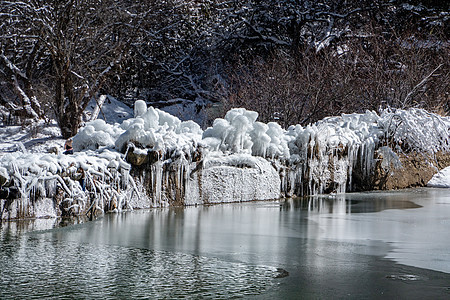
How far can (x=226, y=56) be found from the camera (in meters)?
28.7

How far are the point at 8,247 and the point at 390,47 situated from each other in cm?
1936

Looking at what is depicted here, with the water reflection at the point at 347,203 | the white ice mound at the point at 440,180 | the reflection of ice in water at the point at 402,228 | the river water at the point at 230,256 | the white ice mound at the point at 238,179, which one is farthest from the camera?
the white ice mound at the point at 440,180

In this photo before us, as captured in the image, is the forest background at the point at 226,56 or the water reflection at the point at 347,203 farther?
the forest background at the point at 226,56

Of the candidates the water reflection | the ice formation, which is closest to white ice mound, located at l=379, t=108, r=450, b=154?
the ice formation

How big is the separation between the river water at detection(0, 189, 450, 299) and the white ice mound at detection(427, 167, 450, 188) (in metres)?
6.12

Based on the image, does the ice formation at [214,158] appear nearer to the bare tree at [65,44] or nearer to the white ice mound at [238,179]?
the white ice mound at [238,179]

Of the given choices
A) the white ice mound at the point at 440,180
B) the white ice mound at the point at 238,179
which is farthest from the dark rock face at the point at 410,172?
the white ice mound at the point at 238,179

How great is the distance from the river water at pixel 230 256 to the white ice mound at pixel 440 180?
20.1 feet

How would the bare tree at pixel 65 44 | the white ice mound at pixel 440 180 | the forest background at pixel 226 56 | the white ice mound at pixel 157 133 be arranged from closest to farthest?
the white ice mound at pixel 157 133 → the white ice mound at pixel 440 180 → the bare tree at pixel 65 44 → the forest background at pixel 226 56

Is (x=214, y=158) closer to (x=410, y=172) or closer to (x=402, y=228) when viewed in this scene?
(x=402, y=228)

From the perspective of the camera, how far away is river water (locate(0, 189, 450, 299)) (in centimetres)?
503

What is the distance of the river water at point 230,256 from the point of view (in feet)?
16.5

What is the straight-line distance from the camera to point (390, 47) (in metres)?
23.5

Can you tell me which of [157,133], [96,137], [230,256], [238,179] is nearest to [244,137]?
[238,179]
